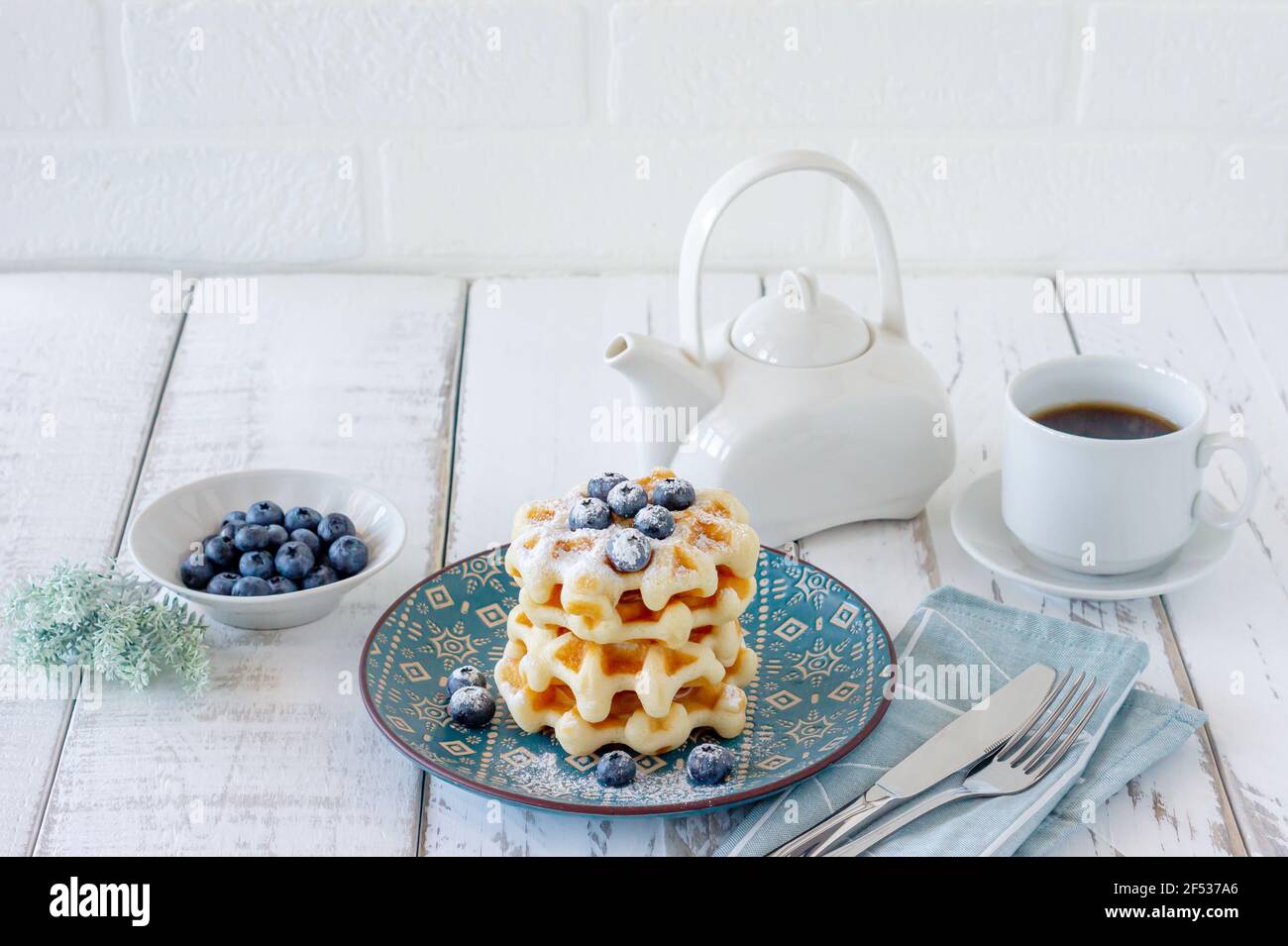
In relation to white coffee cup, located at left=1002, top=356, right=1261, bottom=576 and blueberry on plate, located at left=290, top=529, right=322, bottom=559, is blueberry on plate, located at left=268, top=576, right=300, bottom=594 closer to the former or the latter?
blueberry on plate, located at left=290, top=529, right=322, bottom=559

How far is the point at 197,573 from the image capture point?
1.22 metres

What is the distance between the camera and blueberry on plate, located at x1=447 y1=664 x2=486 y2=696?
1.09 meters

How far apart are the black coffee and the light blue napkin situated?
17 cm

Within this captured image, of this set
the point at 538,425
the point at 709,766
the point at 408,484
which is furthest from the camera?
the point at 538,425

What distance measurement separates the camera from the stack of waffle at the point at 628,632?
1.03 m

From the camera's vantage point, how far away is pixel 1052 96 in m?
1.85

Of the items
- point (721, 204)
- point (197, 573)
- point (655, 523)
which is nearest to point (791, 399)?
point (721, 204)

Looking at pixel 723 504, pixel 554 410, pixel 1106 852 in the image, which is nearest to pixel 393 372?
pixel 554 410

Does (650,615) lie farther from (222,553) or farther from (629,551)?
(222,553)

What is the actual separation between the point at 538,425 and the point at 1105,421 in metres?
0.56

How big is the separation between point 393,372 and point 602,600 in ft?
2.27

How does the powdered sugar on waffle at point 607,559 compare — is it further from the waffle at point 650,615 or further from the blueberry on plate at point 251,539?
the blueberry on plate at point 251,539

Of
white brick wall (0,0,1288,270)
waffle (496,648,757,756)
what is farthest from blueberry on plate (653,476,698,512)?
white brick wall (0,0,1288,270)

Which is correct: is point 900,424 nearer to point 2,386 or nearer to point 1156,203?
point 1156,203
